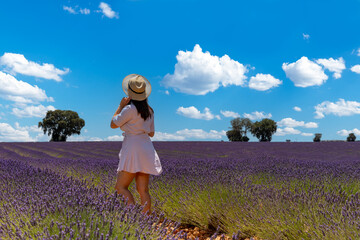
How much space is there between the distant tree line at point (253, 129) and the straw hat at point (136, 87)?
43371mm

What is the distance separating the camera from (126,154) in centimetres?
293

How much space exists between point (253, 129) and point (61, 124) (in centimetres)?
2683

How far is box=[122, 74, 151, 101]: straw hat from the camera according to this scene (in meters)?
2.99

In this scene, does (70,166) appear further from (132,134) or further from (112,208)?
(112,208)

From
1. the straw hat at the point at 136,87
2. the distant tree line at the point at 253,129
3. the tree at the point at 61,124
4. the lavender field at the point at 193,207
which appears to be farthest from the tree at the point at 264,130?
the straw hat at the point at 136,87

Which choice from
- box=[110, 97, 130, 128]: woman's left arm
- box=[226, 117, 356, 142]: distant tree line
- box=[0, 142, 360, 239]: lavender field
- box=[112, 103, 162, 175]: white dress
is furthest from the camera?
box=[226, 117, 356, 142]: distant tree line

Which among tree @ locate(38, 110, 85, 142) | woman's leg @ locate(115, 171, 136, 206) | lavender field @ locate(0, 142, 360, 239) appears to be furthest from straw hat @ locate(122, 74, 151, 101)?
tree @ locate(38, 110, 85, 142)

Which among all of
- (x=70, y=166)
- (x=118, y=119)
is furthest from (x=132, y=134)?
(x=70, y=166)

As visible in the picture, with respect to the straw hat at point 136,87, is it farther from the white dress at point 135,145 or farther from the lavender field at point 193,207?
the lavender field at point 193,207

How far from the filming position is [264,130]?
45.7 m

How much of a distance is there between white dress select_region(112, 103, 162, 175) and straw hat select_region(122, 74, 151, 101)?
110mm

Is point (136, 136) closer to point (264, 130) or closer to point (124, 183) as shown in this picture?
point (124, 183)

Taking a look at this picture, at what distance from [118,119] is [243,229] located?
1.57m

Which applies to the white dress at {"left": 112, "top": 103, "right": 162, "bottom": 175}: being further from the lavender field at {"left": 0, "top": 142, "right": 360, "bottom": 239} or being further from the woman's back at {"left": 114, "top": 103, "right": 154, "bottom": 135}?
the lavender field at {"left": 0, "top": 142, "right": 360, "bottom": 239}
